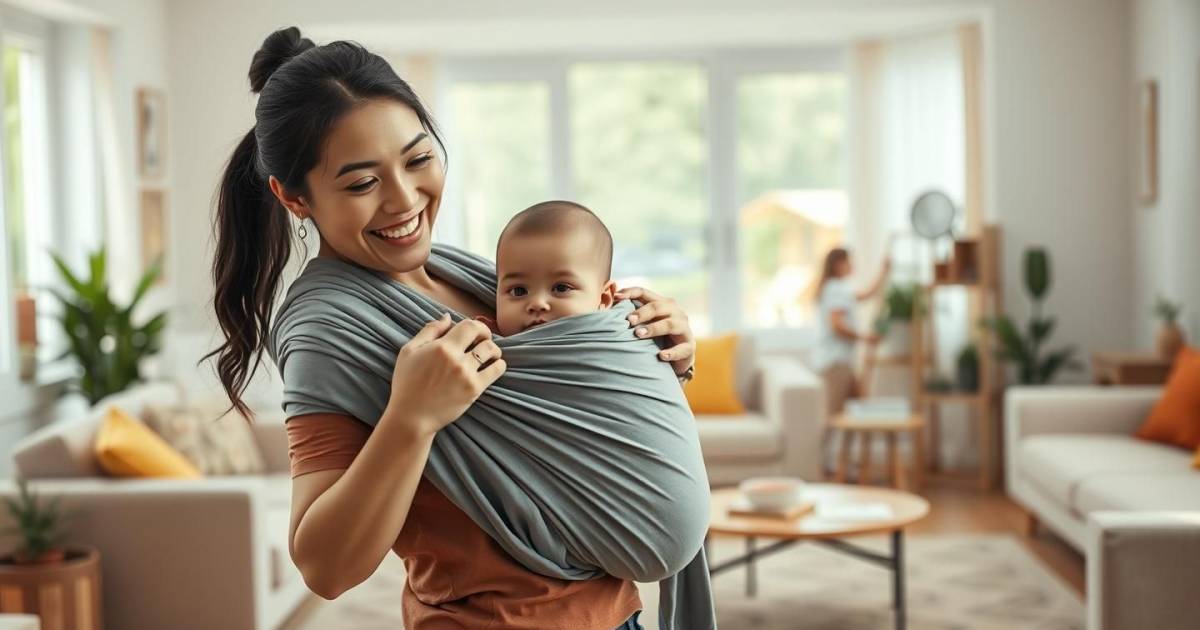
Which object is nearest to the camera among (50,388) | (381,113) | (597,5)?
(381,113)

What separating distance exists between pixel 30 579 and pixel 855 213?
4.77 meters

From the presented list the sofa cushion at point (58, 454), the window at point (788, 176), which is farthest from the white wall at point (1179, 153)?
the sofa cushion at point (58, 454)

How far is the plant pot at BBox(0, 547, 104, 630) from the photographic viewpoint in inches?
135

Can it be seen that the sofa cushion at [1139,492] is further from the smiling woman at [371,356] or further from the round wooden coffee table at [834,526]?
the smiling woman at [371,356]

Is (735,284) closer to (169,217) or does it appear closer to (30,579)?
(169,217)

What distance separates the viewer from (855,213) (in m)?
6.97

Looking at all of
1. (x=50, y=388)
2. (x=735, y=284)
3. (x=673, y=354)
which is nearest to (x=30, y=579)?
A: (x=50, y=388)

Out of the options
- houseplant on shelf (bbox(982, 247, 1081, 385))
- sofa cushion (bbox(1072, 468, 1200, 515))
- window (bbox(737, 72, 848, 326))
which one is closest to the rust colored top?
sofa cushion (bbox(1072, 468, 1200, 515))

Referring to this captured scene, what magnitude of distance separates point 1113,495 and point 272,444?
3.10 meters

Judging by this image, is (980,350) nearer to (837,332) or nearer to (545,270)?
(837,332)

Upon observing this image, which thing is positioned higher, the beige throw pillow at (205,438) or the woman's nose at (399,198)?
the woman's nose at (399,198)

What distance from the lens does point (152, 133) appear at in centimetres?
617

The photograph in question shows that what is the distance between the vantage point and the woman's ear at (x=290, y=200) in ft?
4.00

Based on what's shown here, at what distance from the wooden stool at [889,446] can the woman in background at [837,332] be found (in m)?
0.25
